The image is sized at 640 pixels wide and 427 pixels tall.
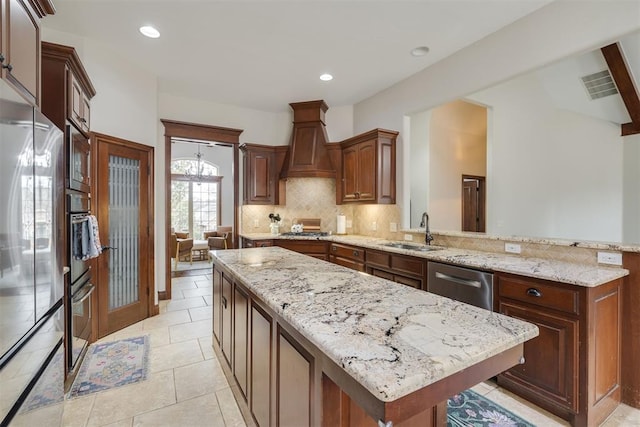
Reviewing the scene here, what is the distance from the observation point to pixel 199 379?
2.42 m

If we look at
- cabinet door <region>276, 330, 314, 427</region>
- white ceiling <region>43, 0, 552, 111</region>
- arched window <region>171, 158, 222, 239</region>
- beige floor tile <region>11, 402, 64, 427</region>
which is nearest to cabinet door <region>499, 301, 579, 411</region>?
cabinet door <region>276, 330, 314, 427</region>

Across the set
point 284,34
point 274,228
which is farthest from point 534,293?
point 274,228

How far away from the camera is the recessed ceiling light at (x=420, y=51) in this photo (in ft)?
10.6

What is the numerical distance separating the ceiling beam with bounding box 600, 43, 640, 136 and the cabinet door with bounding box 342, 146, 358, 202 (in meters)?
3.08

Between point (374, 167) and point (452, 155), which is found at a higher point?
point (452, 155)

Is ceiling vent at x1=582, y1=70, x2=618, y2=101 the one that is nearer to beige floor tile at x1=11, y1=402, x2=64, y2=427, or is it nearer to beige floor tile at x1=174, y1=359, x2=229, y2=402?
beige floor tile at x1=174, y1=359, x2=229, y2=402

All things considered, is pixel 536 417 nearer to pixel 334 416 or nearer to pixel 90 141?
pixel 334 416

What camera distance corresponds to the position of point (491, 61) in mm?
2949

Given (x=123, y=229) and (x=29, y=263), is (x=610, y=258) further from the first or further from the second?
(x=123, y=229)

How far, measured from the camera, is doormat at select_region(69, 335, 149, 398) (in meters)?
2.32

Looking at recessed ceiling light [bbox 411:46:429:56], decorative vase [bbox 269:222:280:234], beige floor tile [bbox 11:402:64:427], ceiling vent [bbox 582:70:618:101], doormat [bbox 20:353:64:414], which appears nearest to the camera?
beige floor tile [bbox 11:402:64:427]

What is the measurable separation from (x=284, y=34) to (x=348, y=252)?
2.64 meters

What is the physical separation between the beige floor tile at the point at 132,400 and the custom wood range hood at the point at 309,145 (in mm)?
3206

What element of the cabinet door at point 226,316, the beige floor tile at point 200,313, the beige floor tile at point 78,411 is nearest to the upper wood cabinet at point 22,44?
the cabinet door at point 226,316
